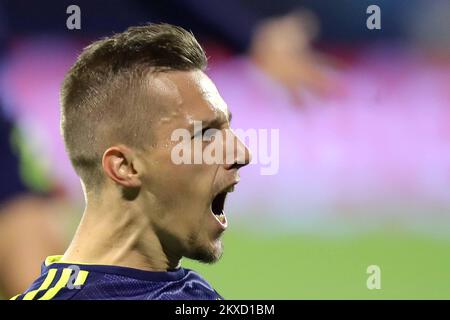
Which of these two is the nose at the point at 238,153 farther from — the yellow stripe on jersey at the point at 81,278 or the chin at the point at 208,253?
the yellow stripe on jersey at the point at 81,278

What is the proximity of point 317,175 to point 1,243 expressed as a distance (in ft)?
4.79

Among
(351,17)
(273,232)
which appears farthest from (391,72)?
(273,232)

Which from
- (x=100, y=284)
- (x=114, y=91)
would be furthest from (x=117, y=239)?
(x=114, y=91)

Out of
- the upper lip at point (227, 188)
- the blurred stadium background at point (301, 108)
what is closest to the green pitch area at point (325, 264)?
the blurred stadium background at point (301, 108)

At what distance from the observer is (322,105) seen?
3.26 metres

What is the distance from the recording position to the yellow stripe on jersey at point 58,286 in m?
1.66

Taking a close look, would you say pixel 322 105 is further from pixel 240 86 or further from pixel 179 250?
pixel 179 250

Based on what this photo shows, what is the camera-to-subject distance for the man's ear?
1.71 m

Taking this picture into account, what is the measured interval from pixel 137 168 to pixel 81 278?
29 centimetres

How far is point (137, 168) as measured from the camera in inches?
67.9

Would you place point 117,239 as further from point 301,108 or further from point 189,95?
point 301,108

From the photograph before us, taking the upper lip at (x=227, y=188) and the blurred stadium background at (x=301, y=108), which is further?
the blurred stadium background at (x=301, y=108)

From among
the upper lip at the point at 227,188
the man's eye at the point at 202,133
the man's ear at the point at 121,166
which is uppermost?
the man's eye at the point at 202,133
